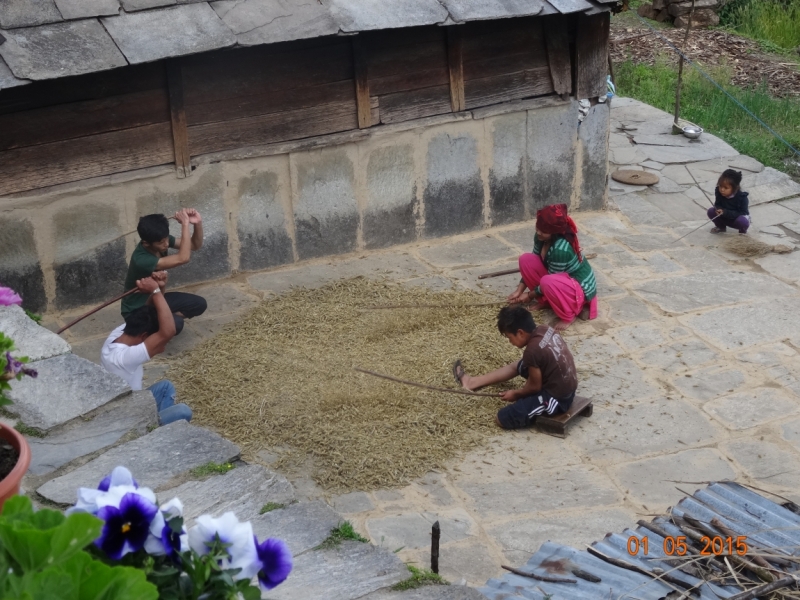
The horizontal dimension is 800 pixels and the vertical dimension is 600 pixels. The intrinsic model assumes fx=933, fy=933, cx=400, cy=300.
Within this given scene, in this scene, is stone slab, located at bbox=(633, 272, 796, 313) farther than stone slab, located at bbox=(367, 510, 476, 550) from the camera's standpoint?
Yes

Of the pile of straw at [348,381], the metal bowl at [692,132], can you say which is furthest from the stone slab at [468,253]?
the metal bowl at [692,132]

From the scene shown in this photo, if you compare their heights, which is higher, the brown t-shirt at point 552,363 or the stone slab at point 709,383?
the brown t-shirt at point 552,363

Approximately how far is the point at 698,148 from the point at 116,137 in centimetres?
676

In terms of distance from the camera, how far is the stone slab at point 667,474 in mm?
4975

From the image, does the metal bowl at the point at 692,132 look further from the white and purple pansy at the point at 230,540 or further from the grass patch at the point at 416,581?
the white and purple pansy at the point at 230,540

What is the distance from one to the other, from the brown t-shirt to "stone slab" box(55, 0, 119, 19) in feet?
12.5

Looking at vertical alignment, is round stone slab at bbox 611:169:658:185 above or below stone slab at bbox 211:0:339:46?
below

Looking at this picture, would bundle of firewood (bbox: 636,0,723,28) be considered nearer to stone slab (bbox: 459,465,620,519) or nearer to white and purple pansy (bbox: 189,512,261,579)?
Answer: stone slab (bbox: 459,465,620,519)

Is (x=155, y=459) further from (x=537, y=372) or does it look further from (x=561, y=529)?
(x=537, y=372)

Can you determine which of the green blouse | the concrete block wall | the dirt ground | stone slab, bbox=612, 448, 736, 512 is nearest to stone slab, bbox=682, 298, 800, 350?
the green blouse

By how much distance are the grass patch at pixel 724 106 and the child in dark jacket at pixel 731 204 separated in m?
2.36

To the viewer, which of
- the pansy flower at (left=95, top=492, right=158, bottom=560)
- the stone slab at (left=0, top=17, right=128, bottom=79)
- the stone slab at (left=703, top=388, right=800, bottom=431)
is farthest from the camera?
the stone slab at (left=0, top=17, right=128, bottom=79)

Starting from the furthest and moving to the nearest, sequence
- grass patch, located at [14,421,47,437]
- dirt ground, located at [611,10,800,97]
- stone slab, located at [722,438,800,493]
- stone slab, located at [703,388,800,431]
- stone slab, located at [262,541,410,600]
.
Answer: dirt ground, located at [611,10,800,97]
stone slab, located at [703,388,800,431]
stone slab, located at [722,438,800,493]
grass patch, located at [14,421,47,437]
stone slab, located at [262,541,410,600]

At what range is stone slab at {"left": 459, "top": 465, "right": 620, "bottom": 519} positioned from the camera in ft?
16.2
